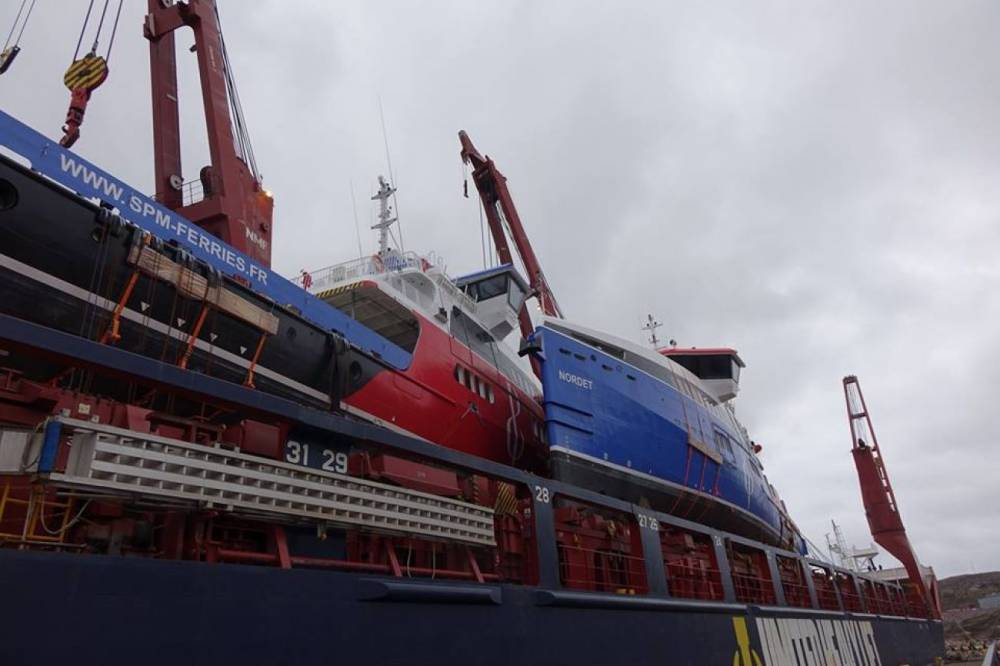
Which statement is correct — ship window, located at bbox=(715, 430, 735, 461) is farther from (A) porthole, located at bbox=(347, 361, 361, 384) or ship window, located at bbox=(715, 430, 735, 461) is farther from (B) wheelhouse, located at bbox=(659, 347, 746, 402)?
(A) porthole, located at bbox=(347, 361, 361, 384)

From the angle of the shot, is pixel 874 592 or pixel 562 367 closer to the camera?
pixel 562 367

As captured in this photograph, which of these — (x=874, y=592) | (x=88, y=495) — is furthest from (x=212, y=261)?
(x=874, y=592)

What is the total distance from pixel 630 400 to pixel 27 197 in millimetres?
10766

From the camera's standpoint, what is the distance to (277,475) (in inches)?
160

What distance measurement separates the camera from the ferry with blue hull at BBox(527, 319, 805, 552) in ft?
40.9

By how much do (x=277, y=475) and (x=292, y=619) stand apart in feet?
2.70

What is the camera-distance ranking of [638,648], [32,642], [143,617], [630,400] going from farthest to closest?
[630,400] → [638,648] → [143,617] → [32,642]

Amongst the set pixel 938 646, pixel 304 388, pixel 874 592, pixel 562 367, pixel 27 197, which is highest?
pixel 562 367

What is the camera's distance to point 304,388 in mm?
8852

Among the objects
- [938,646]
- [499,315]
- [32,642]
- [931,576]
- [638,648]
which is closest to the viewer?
[32,642]

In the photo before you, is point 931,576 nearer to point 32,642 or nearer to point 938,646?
point 938,646

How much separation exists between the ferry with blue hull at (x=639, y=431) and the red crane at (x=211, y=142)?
552cm

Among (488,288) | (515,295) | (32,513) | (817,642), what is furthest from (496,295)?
(32,513)

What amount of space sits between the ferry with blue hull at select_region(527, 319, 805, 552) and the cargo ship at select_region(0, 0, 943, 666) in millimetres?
97
